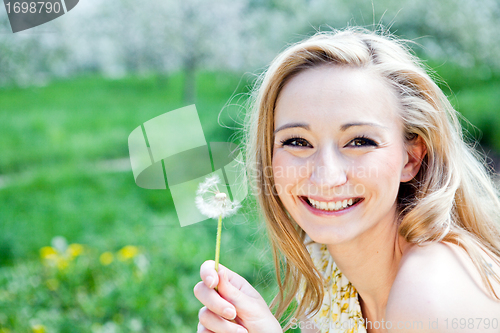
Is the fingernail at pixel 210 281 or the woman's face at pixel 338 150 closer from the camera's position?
the fingernail at pixel 210 281

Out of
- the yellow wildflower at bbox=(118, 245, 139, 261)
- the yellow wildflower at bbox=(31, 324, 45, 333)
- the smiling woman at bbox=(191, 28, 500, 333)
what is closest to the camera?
the smiling woman at bbox=(191, 28, 500, 333)

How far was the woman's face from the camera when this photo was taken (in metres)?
1.56

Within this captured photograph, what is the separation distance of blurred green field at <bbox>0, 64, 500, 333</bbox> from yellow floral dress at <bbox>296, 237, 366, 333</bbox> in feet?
0.94

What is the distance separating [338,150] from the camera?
5.20 feet

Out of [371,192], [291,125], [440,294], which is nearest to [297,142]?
[291,125]

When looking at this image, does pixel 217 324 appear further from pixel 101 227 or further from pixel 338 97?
pixel 101 227

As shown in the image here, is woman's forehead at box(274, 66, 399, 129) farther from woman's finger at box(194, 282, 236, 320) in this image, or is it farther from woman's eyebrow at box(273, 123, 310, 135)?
woman's finger at box(194, 282, 236, 320)

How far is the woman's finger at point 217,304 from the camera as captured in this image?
1.42m

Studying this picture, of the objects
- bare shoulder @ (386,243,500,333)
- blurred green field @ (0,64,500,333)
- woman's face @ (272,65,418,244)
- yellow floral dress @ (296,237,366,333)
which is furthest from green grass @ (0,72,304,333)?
bare shoulder @ (386,243,500,333)

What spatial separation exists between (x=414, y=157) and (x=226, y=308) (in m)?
0.94

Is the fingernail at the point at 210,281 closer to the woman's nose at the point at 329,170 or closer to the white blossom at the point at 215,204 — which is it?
the white blossom at the point at 215,204

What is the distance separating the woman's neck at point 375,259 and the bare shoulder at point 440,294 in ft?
0.81

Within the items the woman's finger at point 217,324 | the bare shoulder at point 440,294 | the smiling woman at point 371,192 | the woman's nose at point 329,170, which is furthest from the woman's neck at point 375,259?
the woman's finger at point 217,324

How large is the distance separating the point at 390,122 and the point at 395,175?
0.64 ft
